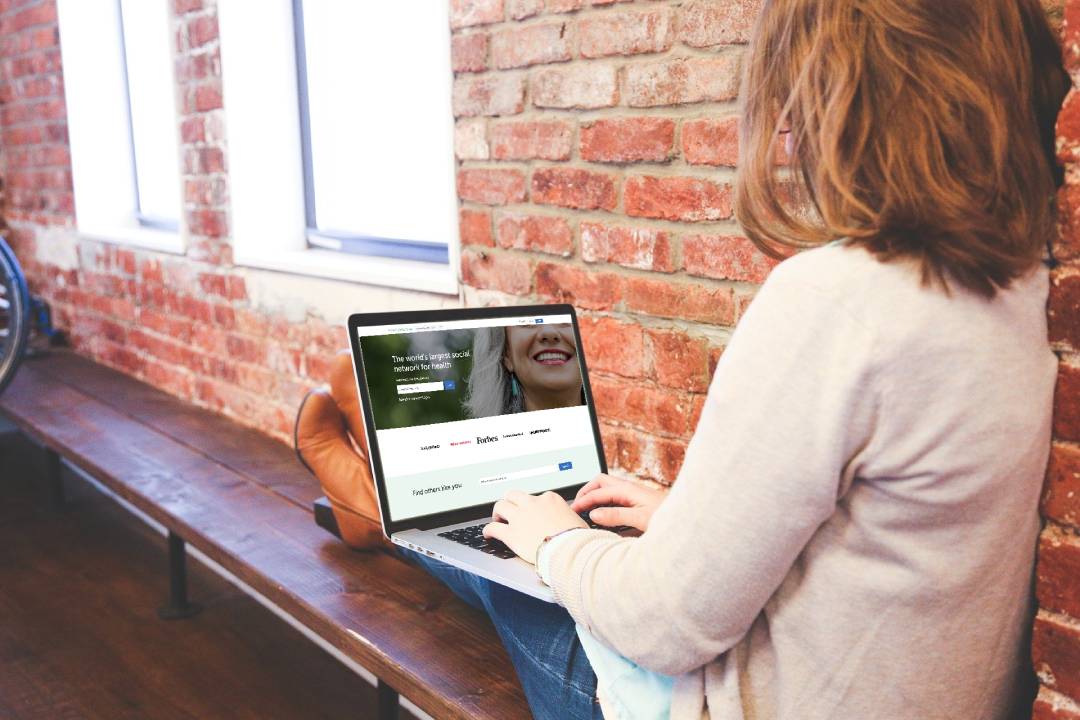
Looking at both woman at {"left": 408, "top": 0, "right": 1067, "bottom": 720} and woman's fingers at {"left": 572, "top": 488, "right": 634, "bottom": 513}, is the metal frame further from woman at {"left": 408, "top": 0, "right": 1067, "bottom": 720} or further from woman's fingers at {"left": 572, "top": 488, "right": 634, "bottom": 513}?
woman at {"left": 408, "top": 0, "right": 1067, "bottom": 720}

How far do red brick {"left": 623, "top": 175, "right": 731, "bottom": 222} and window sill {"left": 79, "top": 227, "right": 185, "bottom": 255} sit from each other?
6.19 feet

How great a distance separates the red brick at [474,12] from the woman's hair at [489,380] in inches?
26.8

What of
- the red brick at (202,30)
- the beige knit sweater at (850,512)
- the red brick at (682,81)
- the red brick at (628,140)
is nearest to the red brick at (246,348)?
the red brick at (202,30)

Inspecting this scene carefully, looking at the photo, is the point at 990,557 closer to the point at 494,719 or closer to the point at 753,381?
the point at 753,381

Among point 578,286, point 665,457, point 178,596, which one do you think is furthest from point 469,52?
point 178,596

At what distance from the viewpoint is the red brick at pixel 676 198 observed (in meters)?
1.53

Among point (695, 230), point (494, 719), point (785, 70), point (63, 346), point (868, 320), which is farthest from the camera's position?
point (63, 346)

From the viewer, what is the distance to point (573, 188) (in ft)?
5.83

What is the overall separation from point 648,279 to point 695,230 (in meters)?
0.14

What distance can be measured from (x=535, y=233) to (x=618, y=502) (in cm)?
71

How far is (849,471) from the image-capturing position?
832 millimetres

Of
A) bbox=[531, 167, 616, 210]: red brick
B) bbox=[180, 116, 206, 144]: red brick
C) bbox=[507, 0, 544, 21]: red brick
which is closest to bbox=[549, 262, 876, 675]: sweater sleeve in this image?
bbox=[531, 167, 616, 210]: red brick

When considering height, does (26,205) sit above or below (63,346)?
above

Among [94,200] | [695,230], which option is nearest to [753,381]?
[695,230]
